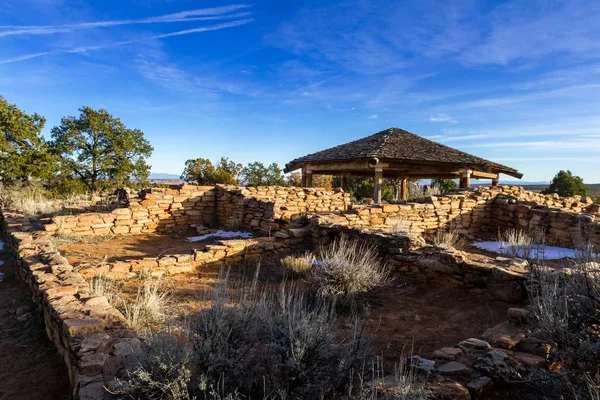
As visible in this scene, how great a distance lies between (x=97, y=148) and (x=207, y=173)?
627 centimetres

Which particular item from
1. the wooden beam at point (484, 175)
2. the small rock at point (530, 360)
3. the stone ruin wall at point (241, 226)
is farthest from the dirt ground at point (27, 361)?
the wooden beam at point (484, 175)

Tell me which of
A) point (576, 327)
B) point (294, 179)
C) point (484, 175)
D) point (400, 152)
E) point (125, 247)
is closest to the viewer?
point (576, 327)

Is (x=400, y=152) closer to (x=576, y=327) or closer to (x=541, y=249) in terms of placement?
(x=541, y=249)

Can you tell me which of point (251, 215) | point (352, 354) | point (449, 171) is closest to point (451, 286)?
point (352, 354)

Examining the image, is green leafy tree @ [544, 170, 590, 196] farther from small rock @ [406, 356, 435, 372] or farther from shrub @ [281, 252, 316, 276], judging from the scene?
small rock @ [406, 356, 435, 372]

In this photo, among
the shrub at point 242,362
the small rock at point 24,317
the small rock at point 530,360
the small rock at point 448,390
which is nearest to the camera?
the shrub at point 242,362

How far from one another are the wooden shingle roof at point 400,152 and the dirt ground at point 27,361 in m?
10.8

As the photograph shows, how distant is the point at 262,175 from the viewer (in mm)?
23078

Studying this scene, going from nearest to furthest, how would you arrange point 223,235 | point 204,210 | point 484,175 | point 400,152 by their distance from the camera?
1. point 223,235
2. point 204,210
3. point 400,152
4. point 484,175

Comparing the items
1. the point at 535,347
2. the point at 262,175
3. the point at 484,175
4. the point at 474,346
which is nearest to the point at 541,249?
the point at 535,347

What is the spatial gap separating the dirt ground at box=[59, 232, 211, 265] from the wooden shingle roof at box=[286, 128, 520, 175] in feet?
23.4

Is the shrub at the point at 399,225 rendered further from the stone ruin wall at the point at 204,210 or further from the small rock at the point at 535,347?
the small rock at the point at 535,347

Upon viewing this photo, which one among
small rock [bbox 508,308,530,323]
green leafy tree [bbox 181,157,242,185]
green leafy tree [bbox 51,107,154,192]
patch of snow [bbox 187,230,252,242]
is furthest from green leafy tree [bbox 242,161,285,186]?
small rock [bbox 508,308,530,323]

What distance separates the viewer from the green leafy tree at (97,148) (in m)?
19.0
